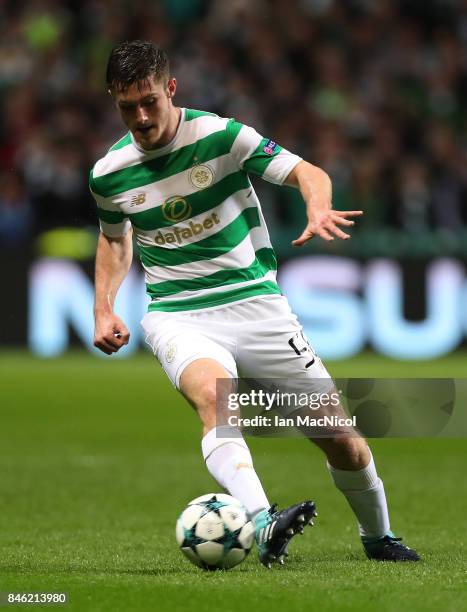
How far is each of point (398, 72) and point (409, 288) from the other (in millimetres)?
3579

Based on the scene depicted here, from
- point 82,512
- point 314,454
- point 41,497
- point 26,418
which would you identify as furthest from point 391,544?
point 26,418

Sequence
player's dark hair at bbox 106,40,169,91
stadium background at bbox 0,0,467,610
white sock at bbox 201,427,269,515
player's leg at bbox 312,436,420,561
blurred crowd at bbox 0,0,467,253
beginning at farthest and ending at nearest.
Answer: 1. blurred crowd at bbox 0,0,467,253
2. stadium background at bbox 0,0,467,610
3. player's leg at bbox 312,436,420,561
4. player's dark hair at bbox 106,40,169,91
5. white sock at bbox 201,427,269,515

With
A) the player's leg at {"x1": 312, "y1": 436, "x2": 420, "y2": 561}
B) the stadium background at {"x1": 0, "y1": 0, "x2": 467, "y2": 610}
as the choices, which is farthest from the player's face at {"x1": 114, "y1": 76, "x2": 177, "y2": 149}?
the stadium background at {"x1": 0, "y1": 0, "x2": 467, "y2": 610}

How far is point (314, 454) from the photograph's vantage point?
1031 cm

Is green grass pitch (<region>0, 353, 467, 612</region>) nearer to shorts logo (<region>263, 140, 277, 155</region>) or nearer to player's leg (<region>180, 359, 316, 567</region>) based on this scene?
player's leg (<region>180, 359, 316, 567</region>)

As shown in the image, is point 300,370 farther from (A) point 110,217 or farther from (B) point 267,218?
(B) point 267,218

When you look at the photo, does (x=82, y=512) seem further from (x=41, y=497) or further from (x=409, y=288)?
(x=409, y=288)

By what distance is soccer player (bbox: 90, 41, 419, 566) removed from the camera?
554 centimetres

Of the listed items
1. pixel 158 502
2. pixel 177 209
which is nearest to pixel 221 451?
pixel 177 209

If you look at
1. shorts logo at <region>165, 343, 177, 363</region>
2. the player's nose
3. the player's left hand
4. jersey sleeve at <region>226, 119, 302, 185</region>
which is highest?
the player's nose

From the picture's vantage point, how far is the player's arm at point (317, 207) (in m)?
5.15

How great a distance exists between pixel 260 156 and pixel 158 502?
285cm

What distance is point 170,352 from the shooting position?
5535 millimetres

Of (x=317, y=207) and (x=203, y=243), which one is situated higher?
(x=317, y=207)
